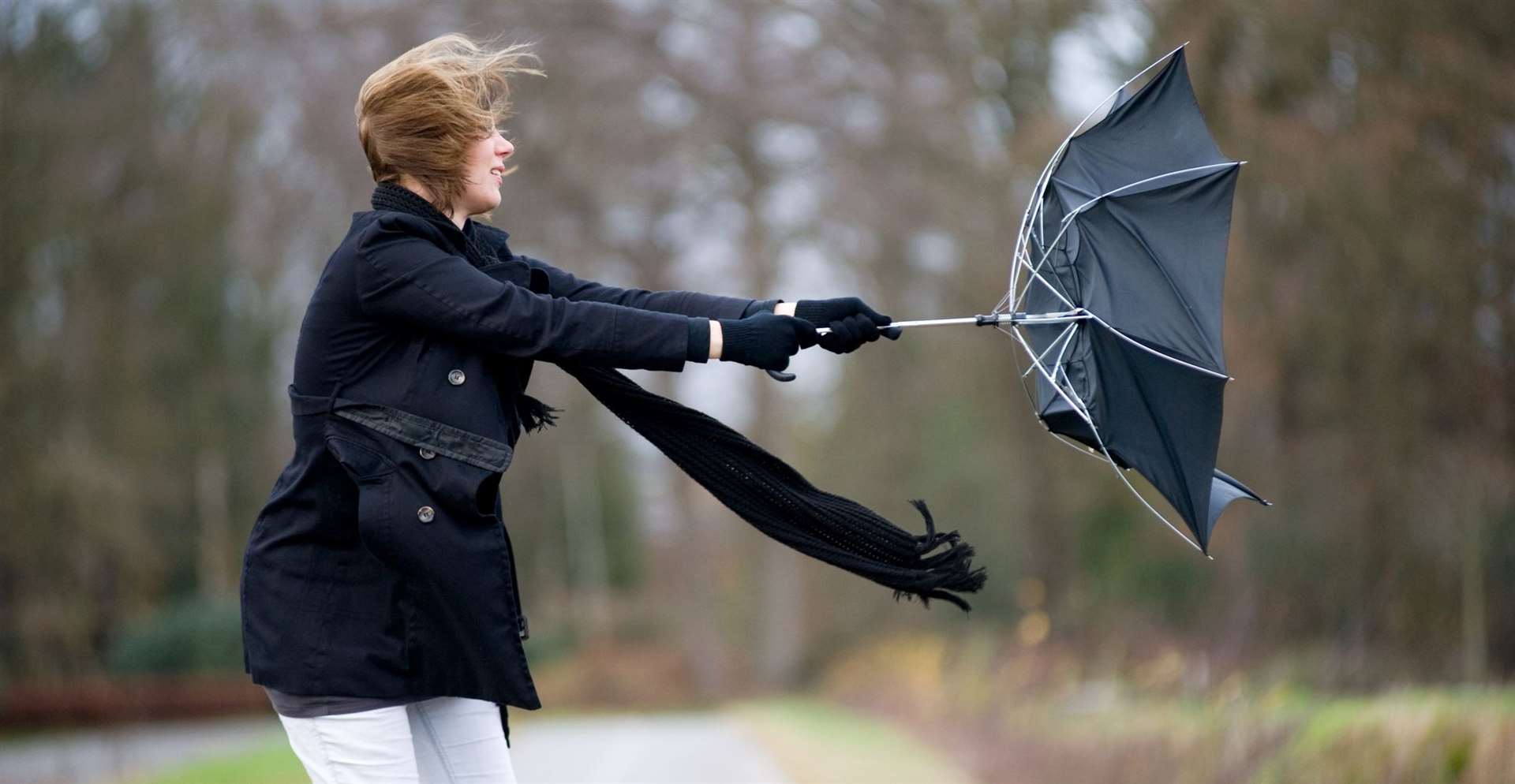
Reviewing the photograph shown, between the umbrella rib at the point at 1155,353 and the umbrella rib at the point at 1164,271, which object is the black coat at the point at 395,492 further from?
the umbrella rib at the point at 1164,271

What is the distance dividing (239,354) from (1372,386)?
23785 millimetres

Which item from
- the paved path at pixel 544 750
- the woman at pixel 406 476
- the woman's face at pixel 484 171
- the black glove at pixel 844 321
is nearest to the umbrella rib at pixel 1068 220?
the black glove at pixel 844 321

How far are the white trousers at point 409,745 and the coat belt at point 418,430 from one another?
20.0 inches

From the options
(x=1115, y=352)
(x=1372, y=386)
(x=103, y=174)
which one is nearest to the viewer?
(x=1115, y=352)

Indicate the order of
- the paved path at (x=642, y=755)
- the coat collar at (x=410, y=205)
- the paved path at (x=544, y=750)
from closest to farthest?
the coat collar at (x=410, y=205) < the paved path at (x=642, y=755) < the paved path at (x=544, y=750)

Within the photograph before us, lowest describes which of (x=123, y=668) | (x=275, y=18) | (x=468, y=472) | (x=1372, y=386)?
(x=123, y=668)

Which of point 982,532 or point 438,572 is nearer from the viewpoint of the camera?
A: point 438,572

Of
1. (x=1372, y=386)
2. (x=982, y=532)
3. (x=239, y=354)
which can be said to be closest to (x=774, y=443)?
(x=982, y=532)

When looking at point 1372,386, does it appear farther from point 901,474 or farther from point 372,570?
point 901,474

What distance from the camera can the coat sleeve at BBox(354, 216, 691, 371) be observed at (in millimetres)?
2926

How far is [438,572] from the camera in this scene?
2854 mm

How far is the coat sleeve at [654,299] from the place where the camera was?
3537 millimetres

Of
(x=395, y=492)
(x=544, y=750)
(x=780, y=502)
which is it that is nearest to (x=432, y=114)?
(x=395, y=492)

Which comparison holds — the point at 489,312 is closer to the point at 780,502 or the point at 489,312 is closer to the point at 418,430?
the point at 418,430
